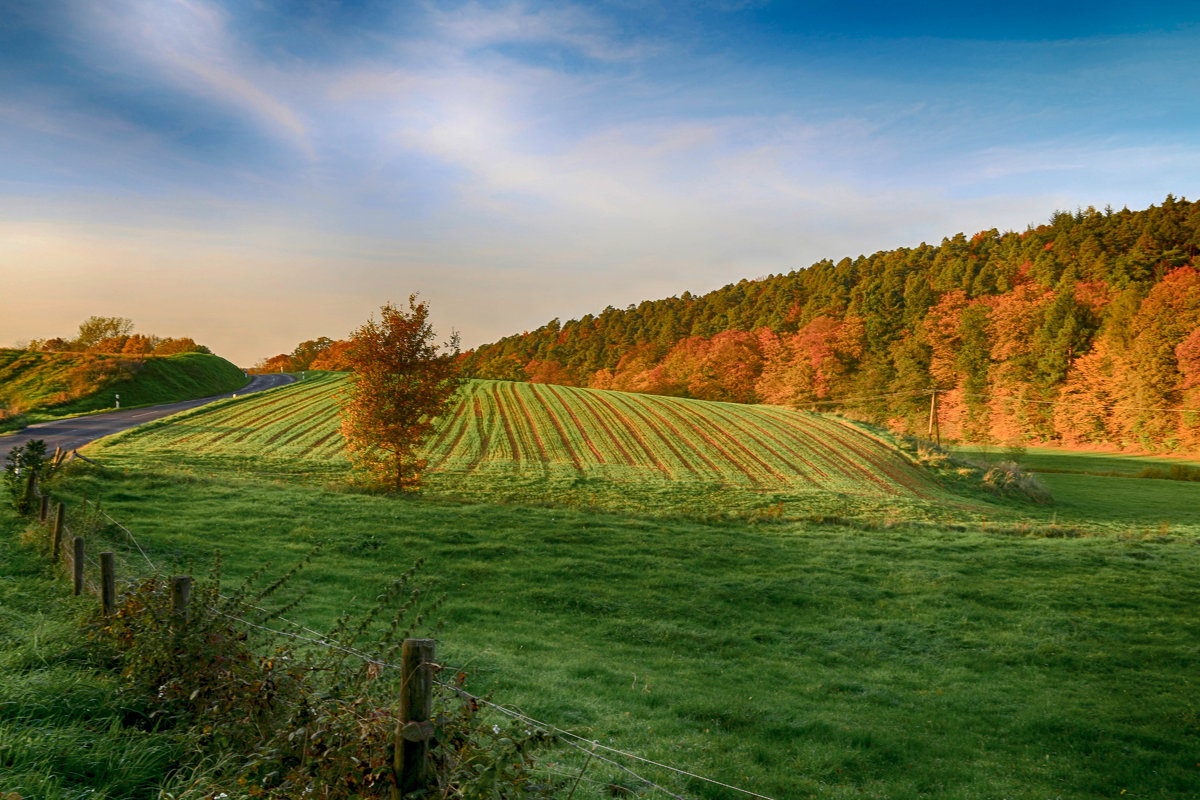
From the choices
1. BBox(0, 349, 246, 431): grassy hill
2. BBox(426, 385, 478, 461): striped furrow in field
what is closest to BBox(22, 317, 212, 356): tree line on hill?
BBox(0, 349, 246, 431): grassy hill

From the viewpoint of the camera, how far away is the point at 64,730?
4.48 metres

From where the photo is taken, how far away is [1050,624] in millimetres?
12867

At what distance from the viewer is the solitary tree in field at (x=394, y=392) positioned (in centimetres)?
2506

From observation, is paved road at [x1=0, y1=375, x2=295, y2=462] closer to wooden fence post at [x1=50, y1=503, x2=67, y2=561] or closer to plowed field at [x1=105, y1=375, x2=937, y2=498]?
plowed field at [x1=105, y1=375, x2=937, y2=498]

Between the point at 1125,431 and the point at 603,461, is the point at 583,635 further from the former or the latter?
the point at 1125,431

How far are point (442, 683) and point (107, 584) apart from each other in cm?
471

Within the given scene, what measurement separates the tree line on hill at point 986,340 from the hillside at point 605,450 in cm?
2209

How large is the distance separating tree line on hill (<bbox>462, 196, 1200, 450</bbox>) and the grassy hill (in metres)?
53.3

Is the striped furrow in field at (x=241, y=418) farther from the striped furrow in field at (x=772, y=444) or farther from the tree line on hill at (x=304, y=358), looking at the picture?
the tree line on hill at (x=304, y=358)

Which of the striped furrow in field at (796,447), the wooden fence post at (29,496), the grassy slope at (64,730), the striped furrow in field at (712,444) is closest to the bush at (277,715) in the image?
the grassy slope at (64,730)

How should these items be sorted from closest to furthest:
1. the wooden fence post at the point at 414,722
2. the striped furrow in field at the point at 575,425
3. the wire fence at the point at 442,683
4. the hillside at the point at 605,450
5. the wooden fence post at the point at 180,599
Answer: the wooden fence post at the point at 414,722 < the wire fence at the point at 442,683 < the wooden fence post at the point at 180,599 < the hillside at the point at 605,450 < the striped furrow in field at the point at 575,425

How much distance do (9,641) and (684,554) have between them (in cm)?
1435

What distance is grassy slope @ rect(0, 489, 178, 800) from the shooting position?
13.3 feet

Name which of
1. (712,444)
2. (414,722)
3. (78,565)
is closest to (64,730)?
(414,722)
